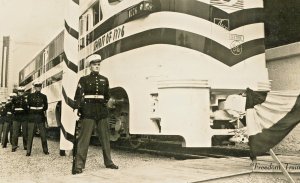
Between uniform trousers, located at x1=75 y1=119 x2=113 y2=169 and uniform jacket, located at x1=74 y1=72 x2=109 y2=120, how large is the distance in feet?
0.30

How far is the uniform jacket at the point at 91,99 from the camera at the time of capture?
529cm

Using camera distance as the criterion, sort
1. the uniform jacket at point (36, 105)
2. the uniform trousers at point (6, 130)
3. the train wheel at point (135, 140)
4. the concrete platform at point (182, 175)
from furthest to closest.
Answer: the uniform trousers at point (6, 130) → the uniform jacket at point (36, 105) → the train wheel at point (135, 140) → the concrete platform at point (182, 175)

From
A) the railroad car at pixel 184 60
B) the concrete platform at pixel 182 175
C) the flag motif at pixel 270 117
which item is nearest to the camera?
the flag motif at pixel 270 117

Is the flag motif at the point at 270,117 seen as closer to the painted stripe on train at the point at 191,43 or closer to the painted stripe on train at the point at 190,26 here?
the painted stripe on train at the point at 191,43

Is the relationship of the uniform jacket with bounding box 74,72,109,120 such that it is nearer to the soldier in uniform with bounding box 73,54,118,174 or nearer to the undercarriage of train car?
the soldier in uniform with bounding box 73,54,118,174

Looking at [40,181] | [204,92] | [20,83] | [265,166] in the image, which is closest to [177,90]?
[204,92]

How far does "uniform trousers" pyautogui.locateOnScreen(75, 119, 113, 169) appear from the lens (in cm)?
512

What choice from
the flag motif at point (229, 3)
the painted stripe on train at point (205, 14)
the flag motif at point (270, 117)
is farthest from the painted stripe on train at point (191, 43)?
the flag motif at point (270, 117)

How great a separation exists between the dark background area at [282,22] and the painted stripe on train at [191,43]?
2.02m

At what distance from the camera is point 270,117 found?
13.3ft

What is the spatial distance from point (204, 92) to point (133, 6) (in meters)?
1.83

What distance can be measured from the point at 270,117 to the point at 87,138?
242 cm

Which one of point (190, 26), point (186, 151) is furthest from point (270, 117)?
point (186, 151)

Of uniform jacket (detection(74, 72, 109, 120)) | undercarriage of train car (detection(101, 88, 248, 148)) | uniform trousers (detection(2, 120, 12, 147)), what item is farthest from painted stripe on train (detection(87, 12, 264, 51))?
uniform trousers (detection(2, 120, 12, 147))
